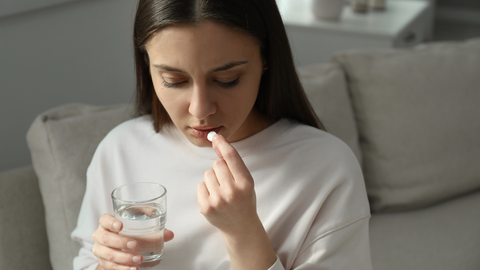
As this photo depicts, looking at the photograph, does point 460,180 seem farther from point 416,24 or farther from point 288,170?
point 416,24

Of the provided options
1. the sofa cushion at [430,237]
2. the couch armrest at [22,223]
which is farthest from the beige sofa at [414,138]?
the couch armrest at [22,223]

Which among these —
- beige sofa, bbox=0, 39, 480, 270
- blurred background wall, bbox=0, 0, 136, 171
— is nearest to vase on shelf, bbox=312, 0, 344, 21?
beige sofa, bbox=0, 39, 480, 270

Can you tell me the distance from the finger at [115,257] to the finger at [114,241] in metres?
0.01

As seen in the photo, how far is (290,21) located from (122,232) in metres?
2.00

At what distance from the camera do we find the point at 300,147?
42.0 inches

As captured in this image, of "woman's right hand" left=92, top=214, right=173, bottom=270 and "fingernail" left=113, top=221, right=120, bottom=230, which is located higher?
"fingernail" left=113, top=221, right=120, bottom=230

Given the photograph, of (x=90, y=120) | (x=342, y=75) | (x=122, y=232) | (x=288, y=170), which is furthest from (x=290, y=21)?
(x=122, y=232)

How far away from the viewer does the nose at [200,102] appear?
0.86 m

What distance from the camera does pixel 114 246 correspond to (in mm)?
901

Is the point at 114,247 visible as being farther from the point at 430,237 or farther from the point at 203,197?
the point at 430,237

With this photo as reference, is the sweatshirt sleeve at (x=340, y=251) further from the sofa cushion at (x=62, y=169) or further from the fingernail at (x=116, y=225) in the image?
the sofa cushion at (x=62, y=169)

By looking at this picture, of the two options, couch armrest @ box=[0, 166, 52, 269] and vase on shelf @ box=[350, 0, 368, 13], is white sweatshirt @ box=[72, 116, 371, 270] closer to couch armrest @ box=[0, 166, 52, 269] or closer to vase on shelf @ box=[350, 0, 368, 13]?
couch armrest @ box=[0, 166, 52, 269]

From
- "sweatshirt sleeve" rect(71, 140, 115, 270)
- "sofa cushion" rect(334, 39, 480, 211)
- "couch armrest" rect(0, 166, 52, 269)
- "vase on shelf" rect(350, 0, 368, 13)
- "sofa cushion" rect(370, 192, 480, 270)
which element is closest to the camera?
"sweatshirt sleeve" rect(71, 140, 115, 270)

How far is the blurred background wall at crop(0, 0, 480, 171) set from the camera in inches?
63.2
